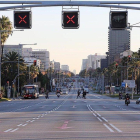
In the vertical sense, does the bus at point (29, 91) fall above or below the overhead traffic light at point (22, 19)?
below

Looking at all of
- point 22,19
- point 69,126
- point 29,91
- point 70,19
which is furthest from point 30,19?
point 29,91

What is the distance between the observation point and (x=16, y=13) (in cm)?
2320

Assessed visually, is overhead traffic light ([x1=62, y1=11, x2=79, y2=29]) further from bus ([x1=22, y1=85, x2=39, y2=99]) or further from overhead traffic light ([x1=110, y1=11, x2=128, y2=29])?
bus ([x1=22, y1=85, x2=39, y2=99])

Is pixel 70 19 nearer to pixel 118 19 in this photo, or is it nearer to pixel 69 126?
pixel 118 19

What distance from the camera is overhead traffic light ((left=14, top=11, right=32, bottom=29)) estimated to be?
75.8 ft

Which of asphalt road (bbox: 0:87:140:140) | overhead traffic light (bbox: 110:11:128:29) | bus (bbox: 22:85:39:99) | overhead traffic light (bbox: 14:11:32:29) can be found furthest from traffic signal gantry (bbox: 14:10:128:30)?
bus (bbox: 22:85:39:99)

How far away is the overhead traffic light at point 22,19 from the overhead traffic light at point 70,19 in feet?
6.40

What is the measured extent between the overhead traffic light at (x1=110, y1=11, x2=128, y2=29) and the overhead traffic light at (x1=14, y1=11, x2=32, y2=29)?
4.77m

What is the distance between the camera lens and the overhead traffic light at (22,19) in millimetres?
23109

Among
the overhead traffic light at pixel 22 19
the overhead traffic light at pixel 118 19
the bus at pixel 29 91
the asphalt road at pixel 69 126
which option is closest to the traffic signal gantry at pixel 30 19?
the overhead traffic light at pixel 22 19

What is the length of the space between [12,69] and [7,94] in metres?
14.3

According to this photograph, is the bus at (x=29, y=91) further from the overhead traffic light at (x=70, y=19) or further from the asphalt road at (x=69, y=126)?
the overhead traffic light at (x=70, y=19)

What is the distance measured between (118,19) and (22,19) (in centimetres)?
558

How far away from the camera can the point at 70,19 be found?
Answer: 2319 cm
